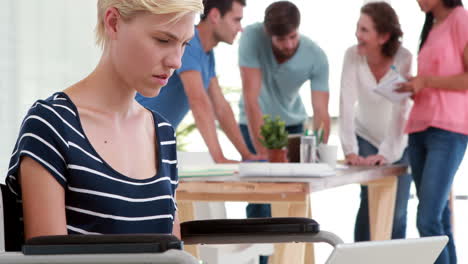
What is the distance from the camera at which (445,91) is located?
3.33 m

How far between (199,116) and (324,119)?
97cm

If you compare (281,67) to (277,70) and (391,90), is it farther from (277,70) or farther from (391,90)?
(391,90)

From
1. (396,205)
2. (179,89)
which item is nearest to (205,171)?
(179,89)

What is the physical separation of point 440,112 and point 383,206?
551mm

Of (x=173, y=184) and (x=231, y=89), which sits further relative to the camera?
(x=231, y=89)

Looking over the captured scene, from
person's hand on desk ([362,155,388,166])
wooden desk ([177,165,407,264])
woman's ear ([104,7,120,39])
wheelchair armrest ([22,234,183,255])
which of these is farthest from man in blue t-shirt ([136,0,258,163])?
wheelchair armrest ([22,234,183,255])

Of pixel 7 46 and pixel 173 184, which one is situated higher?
pixel 7 46

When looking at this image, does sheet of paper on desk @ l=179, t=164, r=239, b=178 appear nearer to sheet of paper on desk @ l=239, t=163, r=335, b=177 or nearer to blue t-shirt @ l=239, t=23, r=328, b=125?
sheet of paper on desk @ l=239, t=163, r=335, b=177

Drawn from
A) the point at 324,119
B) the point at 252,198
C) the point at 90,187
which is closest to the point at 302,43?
the point at 324,119

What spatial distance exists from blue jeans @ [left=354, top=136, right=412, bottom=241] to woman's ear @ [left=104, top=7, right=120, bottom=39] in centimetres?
258

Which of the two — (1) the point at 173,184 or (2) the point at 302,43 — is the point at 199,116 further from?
(1) the point at 173,184

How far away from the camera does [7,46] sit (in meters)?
2.56

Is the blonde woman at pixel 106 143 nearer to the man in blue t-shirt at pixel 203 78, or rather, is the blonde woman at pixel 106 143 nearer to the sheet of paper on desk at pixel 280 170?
the sheet of paper on desk at pixel 280 170

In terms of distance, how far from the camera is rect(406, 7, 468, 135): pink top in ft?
10.8
